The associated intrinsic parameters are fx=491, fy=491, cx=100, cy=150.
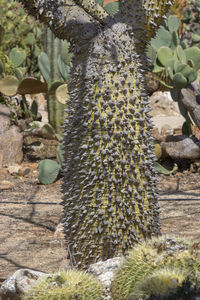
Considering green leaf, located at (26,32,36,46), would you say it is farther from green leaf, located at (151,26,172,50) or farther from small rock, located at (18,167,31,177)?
small rock, located at (18,167,31,177)

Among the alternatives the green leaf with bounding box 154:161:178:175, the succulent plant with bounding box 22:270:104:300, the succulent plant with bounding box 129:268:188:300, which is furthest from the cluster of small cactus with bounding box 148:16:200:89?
the succulent plant with bounding box 129:268:188:300

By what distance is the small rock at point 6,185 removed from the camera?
6.11 m

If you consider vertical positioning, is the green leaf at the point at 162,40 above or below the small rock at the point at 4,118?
above

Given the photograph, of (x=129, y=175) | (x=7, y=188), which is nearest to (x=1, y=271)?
(x=129, y=175)

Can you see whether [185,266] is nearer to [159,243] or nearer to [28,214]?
[159,243]

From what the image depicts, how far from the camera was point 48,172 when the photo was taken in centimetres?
609

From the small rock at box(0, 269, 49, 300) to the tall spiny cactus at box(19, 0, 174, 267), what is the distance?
0.98 feet

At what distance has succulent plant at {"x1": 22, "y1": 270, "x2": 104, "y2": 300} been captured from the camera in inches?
Result: 68.1

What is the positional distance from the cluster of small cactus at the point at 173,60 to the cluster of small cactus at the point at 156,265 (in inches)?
176

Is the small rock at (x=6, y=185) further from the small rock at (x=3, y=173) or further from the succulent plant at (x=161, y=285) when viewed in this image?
the succulent plant at (x=161, y=285)

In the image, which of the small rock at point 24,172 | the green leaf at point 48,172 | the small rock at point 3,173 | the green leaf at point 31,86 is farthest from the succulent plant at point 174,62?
the small rock at point 3,173

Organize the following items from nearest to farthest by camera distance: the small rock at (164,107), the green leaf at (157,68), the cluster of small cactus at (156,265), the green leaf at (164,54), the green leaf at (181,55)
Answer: the cluster of small cactus at (156,265), the green leaf at (181,55), the green leaf at (164,54), the green leaf at (157,68), the small rock at (164,107)

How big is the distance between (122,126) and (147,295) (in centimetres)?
102

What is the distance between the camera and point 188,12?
38.3ft
